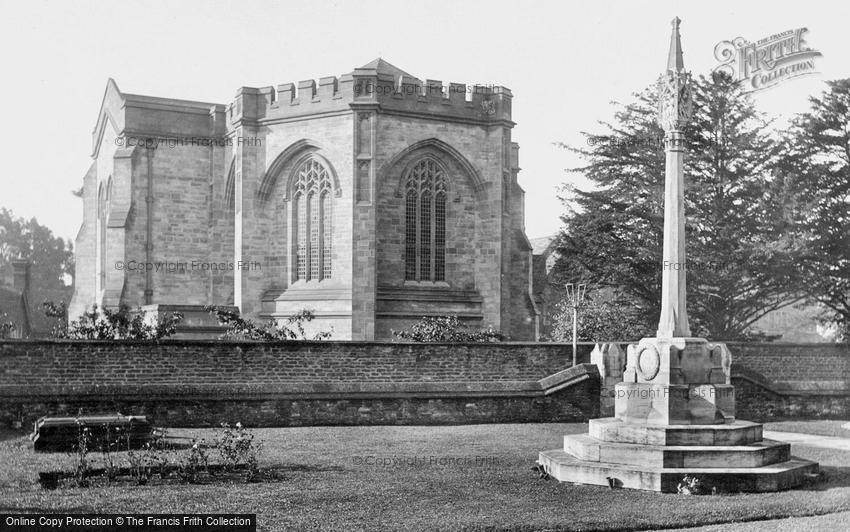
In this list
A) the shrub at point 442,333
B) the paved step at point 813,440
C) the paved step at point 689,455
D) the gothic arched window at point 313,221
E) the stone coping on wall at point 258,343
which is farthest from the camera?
the gothic arched window at point 313,221

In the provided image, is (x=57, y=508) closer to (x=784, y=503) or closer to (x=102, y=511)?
(x=102, y=511)

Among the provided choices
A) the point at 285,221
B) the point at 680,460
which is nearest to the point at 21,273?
the point at 285,221

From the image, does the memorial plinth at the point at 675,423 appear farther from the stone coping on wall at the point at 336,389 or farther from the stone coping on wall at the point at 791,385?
the stone coping on wall at the point at 791,385

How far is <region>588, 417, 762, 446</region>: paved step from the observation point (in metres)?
11.6

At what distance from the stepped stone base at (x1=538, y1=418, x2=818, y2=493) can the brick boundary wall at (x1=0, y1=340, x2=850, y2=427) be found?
7.04 metres

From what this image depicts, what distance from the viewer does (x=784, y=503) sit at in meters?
9.93

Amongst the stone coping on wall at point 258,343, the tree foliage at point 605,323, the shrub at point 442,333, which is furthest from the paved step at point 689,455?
the tree foliage at point 605,323

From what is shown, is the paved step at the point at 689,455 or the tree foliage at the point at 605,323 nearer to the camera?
the paved step at the point at 689,455

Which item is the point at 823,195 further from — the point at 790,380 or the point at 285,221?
the point at 285,221

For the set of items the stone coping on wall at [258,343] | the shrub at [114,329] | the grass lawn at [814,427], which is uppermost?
the shrub at [114,329]

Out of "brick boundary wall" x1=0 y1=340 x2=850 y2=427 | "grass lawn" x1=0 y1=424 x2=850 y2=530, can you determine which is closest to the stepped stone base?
"grass lawn" x1=0 y1=424 x2=850 y2=530

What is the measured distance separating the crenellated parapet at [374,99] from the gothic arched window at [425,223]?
1.82 meters

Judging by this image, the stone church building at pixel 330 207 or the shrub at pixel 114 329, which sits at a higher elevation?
the stone church building at pixel 330 207

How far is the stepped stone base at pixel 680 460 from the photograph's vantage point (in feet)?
35.6
